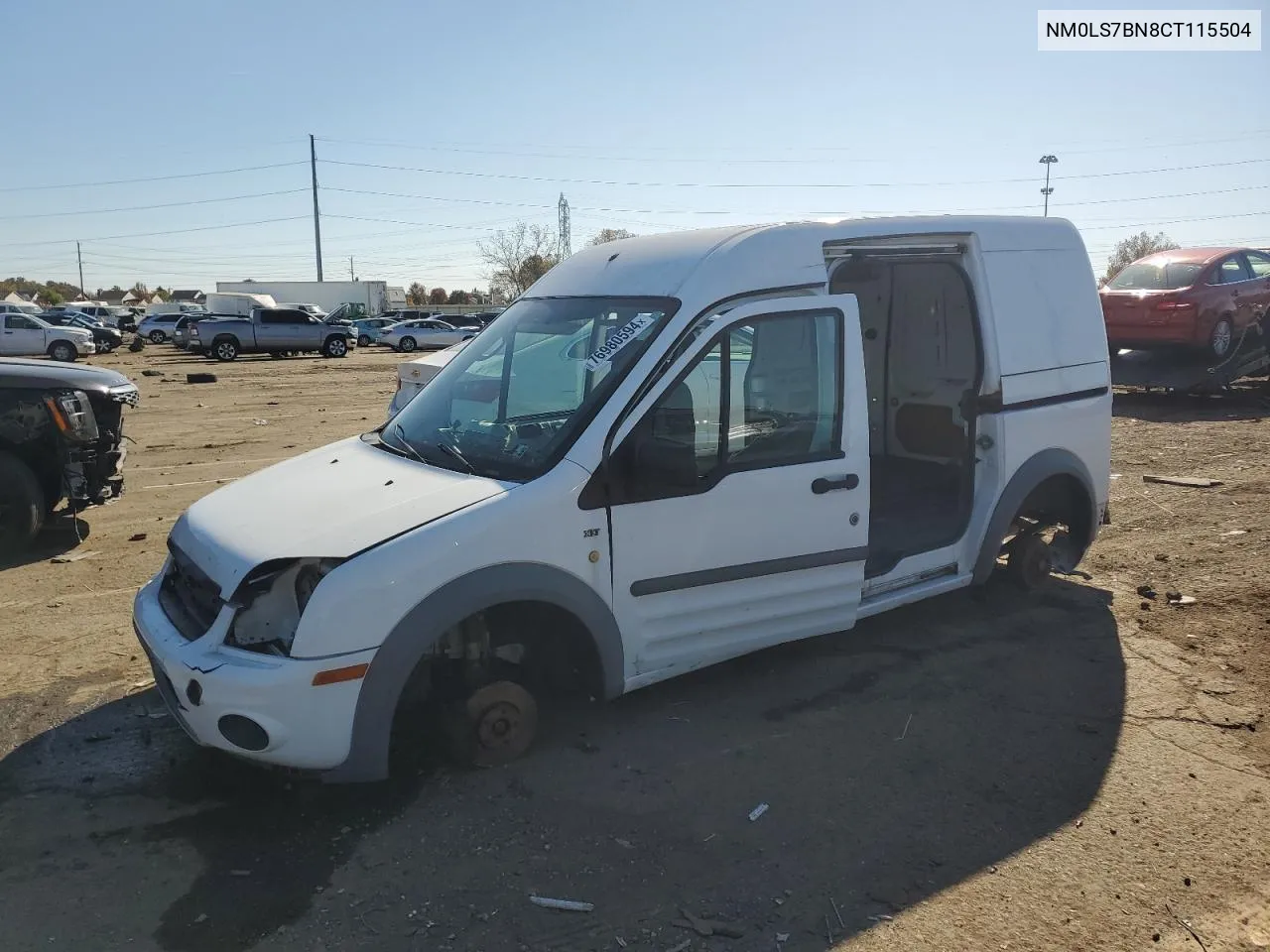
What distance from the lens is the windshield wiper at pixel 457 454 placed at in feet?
12.8

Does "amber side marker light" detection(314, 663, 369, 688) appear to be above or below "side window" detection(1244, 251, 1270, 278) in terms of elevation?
below

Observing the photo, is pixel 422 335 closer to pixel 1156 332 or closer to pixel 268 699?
pixel 1156 332

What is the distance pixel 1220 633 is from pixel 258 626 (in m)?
5.05

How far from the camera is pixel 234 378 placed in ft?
78.5

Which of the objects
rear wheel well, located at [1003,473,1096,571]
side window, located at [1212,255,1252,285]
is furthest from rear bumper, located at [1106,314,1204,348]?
rear wheel well, located at [1003,473,1096,571]

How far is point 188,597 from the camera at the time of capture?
151 inches

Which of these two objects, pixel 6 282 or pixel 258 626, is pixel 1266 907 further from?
pixel 6 282

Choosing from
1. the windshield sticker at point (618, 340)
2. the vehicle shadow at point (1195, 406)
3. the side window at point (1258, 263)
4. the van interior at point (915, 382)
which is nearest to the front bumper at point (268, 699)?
the windshield sticker at point (618, 340)

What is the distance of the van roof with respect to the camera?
13.7 ft

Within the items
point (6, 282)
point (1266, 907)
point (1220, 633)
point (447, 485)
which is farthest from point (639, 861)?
point (6, 282)

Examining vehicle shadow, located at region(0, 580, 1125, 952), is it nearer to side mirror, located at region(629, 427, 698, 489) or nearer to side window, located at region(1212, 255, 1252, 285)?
side mirror, located at region(629, 427, 698, 489)

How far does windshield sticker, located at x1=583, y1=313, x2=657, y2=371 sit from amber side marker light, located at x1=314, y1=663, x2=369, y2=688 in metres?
1.58

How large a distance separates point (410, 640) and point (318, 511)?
0.69 m

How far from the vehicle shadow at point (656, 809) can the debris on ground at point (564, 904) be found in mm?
38
